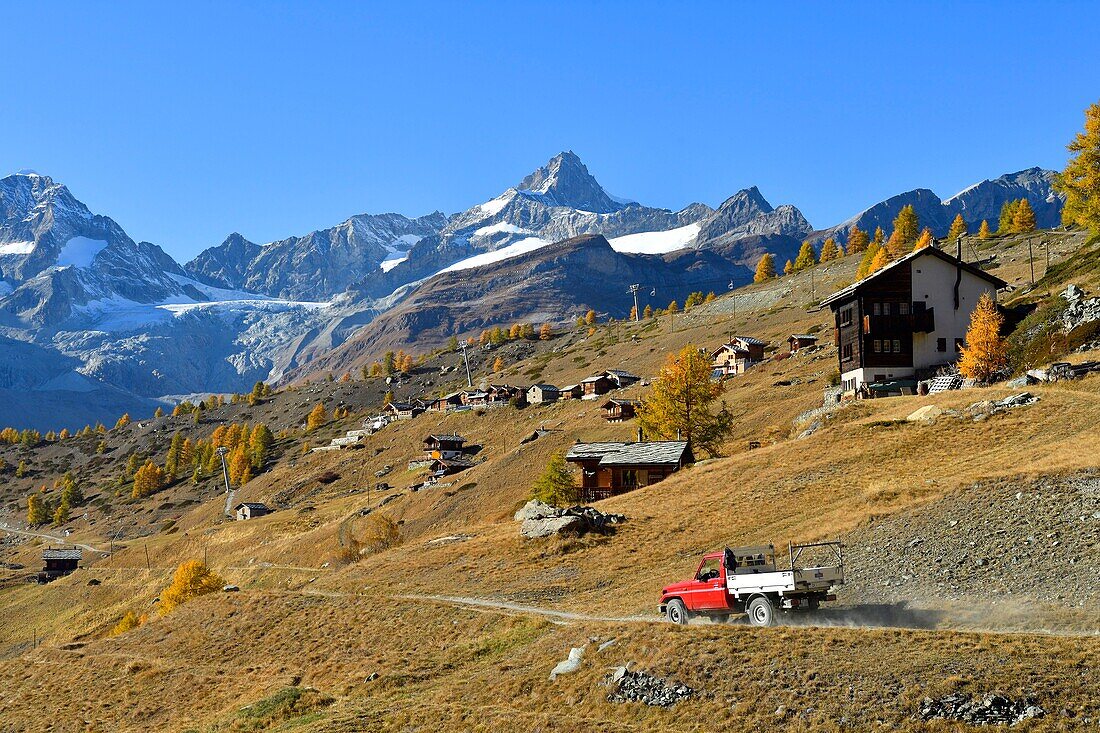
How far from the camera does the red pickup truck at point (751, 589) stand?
29.3 m

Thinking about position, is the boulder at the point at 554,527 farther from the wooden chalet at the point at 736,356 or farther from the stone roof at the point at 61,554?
the stone roof at the point at 61,554

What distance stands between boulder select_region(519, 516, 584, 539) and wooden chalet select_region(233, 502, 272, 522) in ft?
333

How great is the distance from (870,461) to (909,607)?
950 inches

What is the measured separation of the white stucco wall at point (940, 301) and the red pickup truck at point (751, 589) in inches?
2273

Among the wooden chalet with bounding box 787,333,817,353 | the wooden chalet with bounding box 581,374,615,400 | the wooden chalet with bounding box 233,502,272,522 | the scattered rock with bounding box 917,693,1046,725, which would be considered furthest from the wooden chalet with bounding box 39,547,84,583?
the scattered rock with bounding box 917,693,1046,725

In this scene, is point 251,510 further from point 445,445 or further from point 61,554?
point 445,445

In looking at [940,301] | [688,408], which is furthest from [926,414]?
[940,301]

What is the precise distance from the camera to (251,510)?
485 feet

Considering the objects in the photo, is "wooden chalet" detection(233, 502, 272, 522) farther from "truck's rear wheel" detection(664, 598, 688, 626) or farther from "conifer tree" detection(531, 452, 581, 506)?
"truck's rear wheel" detection(664, 598, 688, 626)

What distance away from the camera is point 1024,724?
19.5 meters

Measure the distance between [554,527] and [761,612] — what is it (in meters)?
25.3

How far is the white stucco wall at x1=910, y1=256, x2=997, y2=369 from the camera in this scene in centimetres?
8388

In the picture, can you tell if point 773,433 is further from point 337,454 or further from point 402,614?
point 337,454

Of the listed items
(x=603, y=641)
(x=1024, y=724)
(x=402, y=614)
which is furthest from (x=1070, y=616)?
(x=402, y=614)
